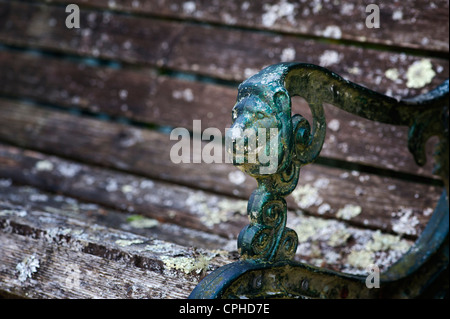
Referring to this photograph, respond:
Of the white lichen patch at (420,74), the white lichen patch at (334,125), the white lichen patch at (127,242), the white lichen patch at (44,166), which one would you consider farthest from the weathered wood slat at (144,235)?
the white lichen patch at (420,74)

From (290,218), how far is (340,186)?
0.22 metres

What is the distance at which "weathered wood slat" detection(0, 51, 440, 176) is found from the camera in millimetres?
1808

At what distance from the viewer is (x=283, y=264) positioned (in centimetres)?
108

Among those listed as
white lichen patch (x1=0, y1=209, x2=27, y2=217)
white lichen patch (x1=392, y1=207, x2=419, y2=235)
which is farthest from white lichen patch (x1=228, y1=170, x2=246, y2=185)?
white lichen patch (x1=0, y1=209, x2=27, y2=217)

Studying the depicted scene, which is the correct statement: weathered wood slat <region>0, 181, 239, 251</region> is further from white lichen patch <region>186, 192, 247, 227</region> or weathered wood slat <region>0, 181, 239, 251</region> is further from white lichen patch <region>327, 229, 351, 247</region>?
white lichen patch <region>327, 229, 351, 247</region>

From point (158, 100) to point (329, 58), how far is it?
74 cm

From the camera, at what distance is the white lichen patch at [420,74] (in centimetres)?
175

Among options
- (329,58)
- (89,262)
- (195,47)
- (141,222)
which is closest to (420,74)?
(329,58)

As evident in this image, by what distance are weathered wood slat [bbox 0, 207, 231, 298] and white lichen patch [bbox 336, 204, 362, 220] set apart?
0.65 m

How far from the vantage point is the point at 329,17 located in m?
1.90

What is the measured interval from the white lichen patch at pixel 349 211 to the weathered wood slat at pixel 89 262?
25.8 inches

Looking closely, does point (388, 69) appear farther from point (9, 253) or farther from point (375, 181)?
point (9, 253)

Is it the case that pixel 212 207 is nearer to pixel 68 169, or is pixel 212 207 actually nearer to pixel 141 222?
pixel 141 222

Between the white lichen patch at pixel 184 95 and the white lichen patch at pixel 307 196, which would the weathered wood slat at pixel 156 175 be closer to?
the white lichen patch at pixel 307 196
